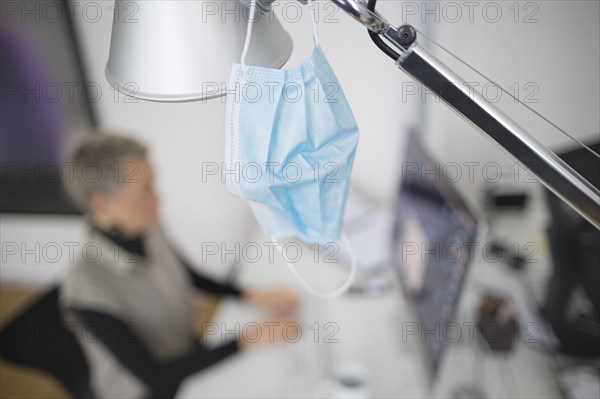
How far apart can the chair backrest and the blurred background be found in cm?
11

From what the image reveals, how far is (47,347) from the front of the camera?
127 cm

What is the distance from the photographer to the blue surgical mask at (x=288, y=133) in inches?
23.0

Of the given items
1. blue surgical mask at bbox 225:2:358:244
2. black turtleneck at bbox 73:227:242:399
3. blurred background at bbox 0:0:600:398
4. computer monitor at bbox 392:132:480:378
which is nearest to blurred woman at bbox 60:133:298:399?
black turtleneck at bbox 73:227:242:399

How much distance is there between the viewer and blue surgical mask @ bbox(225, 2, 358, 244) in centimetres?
58

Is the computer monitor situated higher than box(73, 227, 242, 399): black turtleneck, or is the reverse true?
the computer monitor

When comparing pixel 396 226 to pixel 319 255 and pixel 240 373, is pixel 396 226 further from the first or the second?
pixel 240 373

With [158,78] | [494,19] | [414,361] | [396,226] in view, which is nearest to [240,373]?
[414,361]

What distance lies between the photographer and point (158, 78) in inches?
22.0

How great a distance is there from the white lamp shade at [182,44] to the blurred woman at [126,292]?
0.81 metres

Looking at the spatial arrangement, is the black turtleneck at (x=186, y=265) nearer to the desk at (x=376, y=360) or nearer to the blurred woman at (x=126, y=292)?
the blurred woman at (x=126, y=292)

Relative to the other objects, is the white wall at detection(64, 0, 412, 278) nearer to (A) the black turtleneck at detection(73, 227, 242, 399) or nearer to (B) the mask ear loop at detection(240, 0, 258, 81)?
(A) the black turtleneck at detection(73, 227, 242, 399)

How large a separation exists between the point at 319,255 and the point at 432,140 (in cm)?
58

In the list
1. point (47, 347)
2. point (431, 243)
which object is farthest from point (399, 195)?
point (47, 347)

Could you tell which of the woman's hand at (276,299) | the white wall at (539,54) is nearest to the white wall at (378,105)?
the white wall at (539,54)
